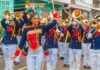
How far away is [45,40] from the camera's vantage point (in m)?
11.8

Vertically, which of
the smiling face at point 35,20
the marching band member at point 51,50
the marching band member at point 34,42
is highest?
the smiling face at point 35,20

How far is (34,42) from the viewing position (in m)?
8.59

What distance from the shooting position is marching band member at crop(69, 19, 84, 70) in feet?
37.7

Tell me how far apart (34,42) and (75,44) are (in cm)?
317

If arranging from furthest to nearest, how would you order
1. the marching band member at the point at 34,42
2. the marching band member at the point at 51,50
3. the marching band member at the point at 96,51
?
the marching band member at the point at 51,50 → the marching band member at the point at 96,51 → the marching band member at the point at 34,42

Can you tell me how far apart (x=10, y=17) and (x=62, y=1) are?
2768cm

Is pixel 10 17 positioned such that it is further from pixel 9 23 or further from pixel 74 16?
pixel 74 16

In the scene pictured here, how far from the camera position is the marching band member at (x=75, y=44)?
37.7ft

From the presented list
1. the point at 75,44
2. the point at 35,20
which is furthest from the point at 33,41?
the point at 75,44

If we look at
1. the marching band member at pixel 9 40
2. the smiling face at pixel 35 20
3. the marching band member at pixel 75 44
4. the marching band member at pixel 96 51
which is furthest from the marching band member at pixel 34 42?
the marching band member at pixel 75 44

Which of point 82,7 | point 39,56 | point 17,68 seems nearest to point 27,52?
point 39,56

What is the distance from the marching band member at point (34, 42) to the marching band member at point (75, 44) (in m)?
2.97

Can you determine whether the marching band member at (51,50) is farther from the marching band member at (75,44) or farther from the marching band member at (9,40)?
the marching band member at (9,40)

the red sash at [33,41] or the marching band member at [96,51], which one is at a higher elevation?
the red sash at [33,41]
